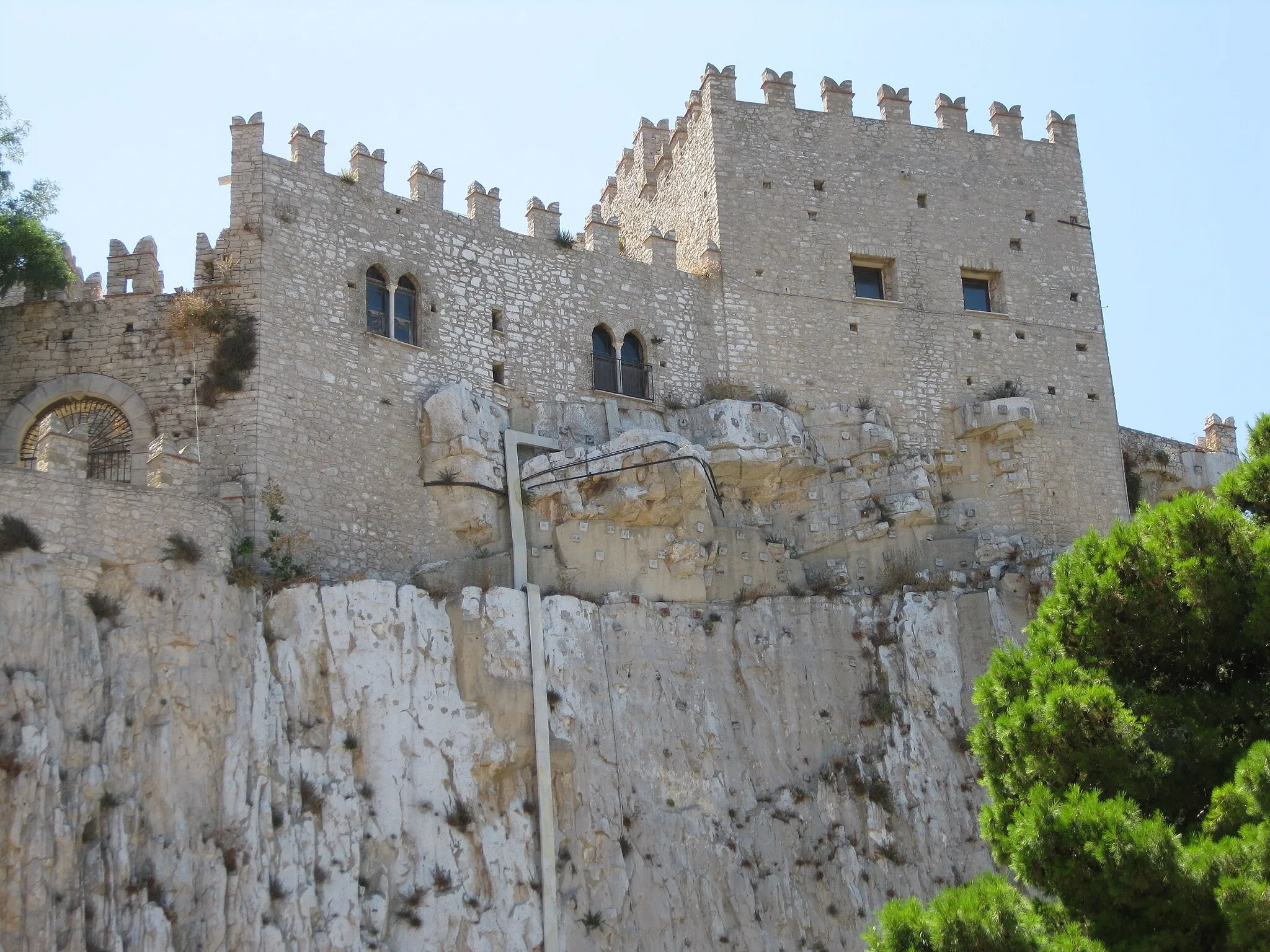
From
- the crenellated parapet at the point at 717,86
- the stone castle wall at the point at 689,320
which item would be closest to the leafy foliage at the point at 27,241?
the stone castle wall at the point at 689,320

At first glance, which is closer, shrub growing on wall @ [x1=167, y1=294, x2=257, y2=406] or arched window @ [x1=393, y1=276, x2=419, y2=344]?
shrub growing on wall @ [x1=167, y1=294, x2=257, y2=406]

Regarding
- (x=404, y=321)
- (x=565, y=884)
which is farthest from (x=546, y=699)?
(x=404, y=321)

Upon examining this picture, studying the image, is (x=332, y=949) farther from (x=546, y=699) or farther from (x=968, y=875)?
(x=968, y=875)

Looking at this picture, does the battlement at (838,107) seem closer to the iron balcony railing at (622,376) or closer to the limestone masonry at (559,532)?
the limestone masonry at (559,532)

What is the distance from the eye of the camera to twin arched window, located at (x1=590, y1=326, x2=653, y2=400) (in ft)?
86.3

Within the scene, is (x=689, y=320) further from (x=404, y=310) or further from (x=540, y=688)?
(x=540, y=688)

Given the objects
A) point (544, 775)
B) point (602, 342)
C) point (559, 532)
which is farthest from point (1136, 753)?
point (602, 342)

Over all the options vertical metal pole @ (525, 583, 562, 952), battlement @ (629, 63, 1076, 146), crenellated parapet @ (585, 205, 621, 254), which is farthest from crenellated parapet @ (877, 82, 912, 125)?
vertical metal pole @ (525, 583, 562, 952)

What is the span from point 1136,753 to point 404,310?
42.6ft

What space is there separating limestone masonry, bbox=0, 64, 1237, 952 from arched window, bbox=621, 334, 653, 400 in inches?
2.7

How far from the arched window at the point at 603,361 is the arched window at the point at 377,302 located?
329cm

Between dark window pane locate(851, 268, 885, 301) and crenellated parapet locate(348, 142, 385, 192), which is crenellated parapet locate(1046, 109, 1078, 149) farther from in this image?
crenellated parapet locate(348, 142, 385, 192)

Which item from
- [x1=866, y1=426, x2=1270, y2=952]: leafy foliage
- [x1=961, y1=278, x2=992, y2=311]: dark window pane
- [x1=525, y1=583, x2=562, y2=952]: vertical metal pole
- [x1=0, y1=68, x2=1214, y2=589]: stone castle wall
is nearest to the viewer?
[x1=866, y1=426, x2=1270, y2=952]: leafy foliage

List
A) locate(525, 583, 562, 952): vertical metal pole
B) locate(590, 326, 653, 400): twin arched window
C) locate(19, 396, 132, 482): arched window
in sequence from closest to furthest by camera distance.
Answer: locate(525, 583, 562, 952): vertical metal pole < locate(19, 396, 132, 482): arched window < locate(590, 326, 653, 400): twin arched window
